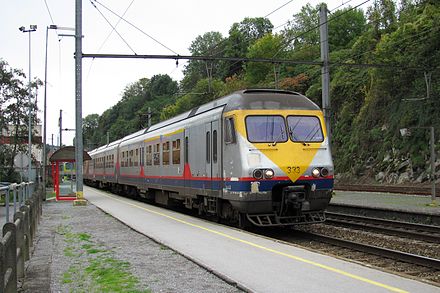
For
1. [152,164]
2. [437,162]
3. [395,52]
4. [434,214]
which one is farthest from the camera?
[395,52]

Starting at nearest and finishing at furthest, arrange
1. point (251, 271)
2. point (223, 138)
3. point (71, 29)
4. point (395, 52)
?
point (251, 271) < point (223, 138) < point (71, 29) < point (395, 52)

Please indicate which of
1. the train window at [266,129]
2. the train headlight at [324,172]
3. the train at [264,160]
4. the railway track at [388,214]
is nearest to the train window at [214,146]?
the train at [264,160]

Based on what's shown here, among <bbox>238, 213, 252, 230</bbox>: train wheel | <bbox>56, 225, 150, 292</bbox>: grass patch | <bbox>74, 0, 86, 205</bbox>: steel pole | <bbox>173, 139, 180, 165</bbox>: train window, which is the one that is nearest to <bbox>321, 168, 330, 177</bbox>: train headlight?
<bbox>238, 213, 252, 230</bbox>: train wheel

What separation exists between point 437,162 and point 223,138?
18.6m

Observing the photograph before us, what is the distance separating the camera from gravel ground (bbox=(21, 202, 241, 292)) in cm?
678

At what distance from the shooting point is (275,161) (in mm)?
11852

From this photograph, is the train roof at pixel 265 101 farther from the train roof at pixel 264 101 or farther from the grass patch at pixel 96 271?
the grass patch at pixel 96 271

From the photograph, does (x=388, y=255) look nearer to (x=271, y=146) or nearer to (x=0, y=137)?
(x=271, y=146)

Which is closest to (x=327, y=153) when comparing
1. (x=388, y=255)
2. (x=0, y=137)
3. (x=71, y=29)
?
(x=388, y=255)

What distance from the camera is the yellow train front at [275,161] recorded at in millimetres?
11695

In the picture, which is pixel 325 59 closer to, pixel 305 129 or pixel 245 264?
pixel 305 129

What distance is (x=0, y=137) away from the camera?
1432 inches

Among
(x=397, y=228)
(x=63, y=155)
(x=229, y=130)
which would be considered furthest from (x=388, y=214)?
(x=63, y=155)

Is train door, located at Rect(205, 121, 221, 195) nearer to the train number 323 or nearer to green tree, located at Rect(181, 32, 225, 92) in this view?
the train number 323
